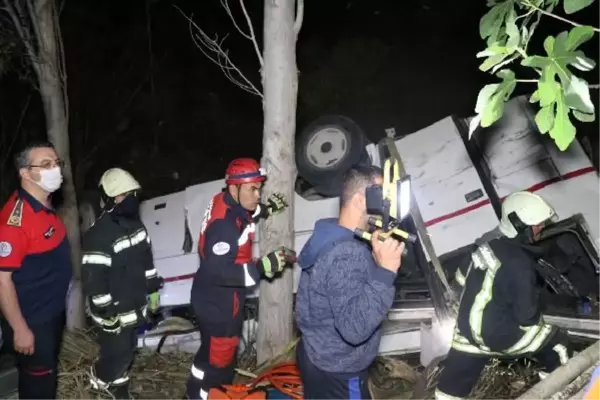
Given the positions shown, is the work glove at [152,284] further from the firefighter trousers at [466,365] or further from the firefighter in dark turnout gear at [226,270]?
the firefighter trousers at [466,365]

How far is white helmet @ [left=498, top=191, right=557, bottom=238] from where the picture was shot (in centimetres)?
348

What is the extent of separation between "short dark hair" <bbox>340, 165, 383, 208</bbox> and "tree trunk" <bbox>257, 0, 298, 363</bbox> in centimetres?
164

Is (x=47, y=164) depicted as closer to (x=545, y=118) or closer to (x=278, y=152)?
(x=278, y=152)

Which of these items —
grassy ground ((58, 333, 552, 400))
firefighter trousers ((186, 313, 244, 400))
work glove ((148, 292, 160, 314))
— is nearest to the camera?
firefighter trousers ((186, 313, 244, 400))

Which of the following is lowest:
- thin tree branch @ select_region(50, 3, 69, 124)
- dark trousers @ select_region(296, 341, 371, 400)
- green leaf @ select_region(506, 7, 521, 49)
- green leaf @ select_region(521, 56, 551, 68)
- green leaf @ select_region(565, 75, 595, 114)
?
dark trousers @ select_region(296, 341, 371, 400)

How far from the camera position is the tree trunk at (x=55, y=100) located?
514 cm

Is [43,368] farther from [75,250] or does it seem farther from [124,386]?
[75,250]

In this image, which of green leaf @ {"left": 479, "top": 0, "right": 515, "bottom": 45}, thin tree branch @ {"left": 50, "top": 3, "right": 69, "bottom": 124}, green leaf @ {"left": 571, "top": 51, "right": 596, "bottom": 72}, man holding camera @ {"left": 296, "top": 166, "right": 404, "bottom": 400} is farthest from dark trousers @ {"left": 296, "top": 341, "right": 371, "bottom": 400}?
thin tree branch @ {"left": 50, "top": 3, "right": 69, "bottom": 124}

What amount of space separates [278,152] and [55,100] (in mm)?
2251

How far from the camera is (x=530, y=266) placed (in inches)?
134

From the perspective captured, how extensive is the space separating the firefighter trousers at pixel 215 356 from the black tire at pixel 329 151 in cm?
196

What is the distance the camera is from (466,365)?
377cm

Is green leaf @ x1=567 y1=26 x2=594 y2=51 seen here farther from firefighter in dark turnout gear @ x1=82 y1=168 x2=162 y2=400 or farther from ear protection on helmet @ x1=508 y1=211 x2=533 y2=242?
firefighter in dark turnout gear @ x1=82 y1=168 x2=162 y2=400

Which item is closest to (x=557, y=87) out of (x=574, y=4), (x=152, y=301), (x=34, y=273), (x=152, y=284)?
(x=574, y=4)
